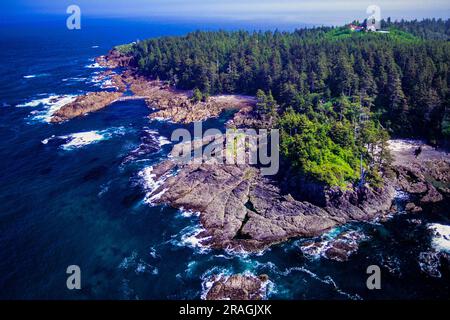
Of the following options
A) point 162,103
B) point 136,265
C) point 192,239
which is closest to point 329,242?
point 192,239

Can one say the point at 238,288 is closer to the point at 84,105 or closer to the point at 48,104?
the point at 84,105

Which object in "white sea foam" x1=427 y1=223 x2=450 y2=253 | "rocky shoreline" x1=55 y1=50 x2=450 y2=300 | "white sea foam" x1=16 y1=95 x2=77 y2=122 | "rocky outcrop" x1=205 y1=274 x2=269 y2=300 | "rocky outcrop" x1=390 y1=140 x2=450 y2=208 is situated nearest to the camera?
"rocky outcrop" x1=205 y1=274 x2=269 y2=300

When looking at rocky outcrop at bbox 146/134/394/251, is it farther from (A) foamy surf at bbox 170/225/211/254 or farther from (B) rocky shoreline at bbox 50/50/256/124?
(B) rocky shoreline at bbox 50/50/256/124

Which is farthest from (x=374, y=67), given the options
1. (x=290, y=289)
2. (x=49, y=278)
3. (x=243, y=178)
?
(x=49, y=278)

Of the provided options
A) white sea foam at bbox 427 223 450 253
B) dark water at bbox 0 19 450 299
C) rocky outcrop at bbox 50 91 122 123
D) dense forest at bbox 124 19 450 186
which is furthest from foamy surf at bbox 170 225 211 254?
rocky outcrop at bbox 50 91 122 123

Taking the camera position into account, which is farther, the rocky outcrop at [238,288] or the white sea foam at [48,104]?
→ the white sea foam at [48,104]

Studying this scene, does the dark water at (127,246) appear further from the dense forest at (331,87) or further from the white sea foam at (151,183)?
the dense forest at (331,87)

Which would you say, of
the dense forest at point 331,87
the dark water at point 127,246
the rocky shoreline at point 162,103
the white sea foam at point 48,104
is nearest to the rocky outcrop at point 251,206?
the dark water at point 127,246

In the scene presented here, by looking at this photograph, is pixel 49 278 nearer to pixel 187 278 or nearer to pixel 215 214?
pixel 187 278
